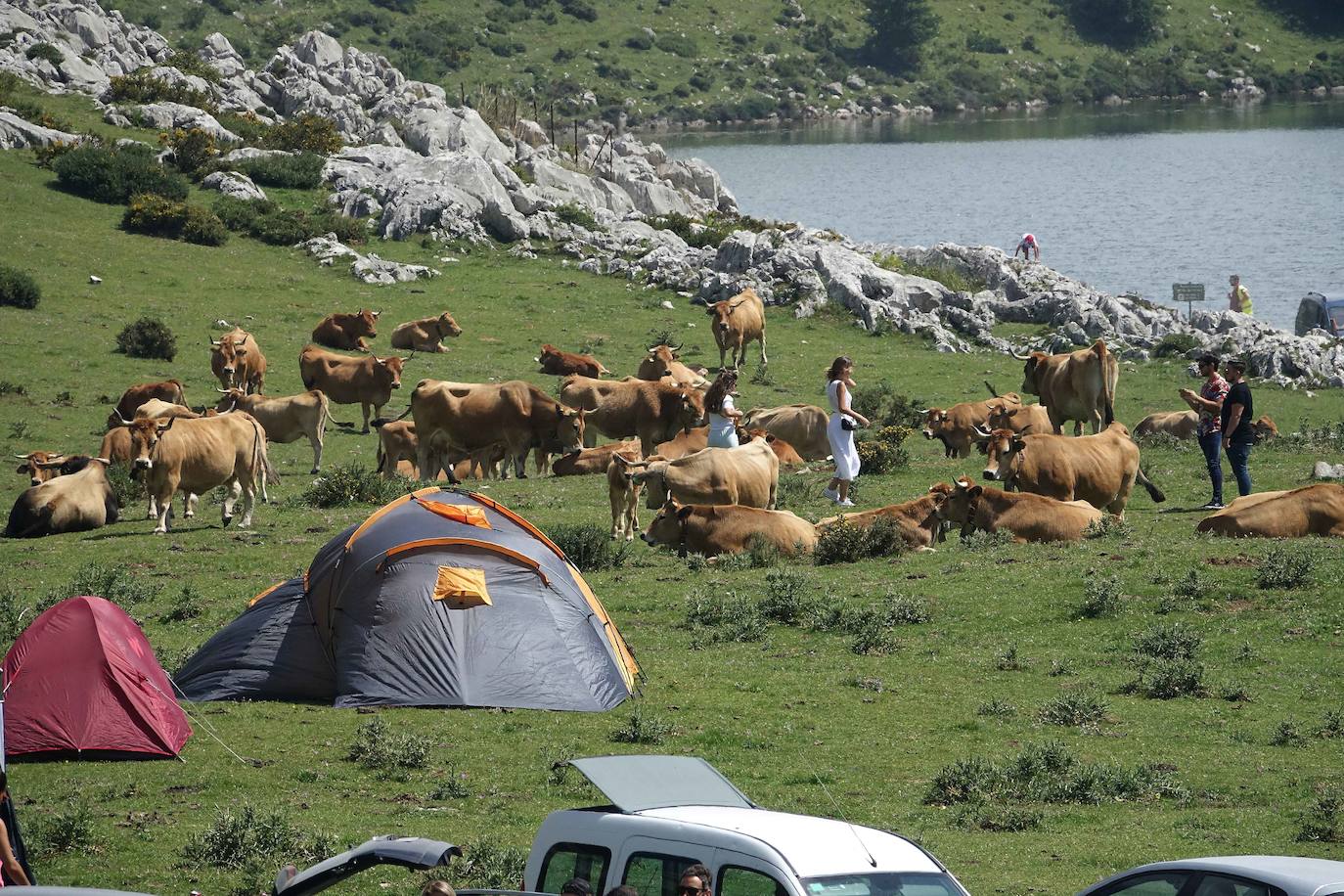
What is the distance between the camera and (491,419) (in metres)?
27.3

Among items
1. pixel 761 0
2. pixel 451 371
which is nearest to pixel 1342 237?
pixel 451 371

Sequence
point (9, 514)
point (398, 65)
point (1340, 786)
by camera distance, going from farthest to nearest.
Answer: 1. point (398, 65)
2. point (9, 514)
3. point (1340, 786)

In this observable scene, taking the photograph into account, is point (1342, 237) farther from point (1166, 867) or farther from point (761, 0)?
point (761, 0)

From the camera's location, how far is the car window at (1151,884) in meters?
7.59

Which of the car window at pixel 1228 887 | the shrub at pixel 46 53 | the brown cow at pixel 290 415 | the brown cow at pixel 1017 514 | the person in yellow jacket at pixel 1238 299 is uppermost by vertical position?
the shrub at pixel 46 53

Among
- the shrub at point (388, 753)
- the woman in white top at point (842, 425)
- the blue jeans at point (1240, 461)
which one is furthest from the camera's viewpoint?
the woman in white top at point (842, 425)

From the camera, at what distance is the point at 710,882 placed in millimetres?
7418

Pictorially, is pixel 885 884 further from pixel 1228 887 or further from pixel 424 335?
pixel 424 335

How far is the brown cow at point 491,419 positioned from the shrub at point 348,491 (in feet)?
8.91

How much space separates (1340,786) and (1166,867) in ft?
15.1

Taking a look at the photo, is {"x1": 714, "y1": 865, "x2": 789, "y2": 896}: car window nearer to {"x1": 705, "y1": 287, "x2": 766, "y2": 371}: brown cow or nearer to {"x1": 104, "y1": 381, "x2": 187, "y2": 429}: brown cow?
{"x1": 104, "y1": 381, "x2": 187, "y2": 429}: brown cow

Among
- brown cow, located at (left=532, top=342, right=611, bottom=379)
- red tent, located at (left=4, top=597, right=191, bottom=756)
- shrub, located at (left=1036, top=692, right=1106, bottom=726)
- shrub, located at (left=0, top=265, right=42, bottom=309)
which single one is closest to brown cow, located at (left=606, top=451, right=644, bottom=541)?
shrub, located at (left=1036, top=692, right=1106, bottom=726)

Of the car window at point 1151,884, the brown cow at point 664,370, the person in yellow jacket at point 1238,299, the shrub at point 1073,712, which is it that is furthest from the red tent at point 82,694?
the person in yellow jacket at point 1238,299

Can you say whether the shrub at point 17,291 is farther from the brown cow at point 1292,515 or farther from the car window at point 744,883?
the car window at point 744,883
